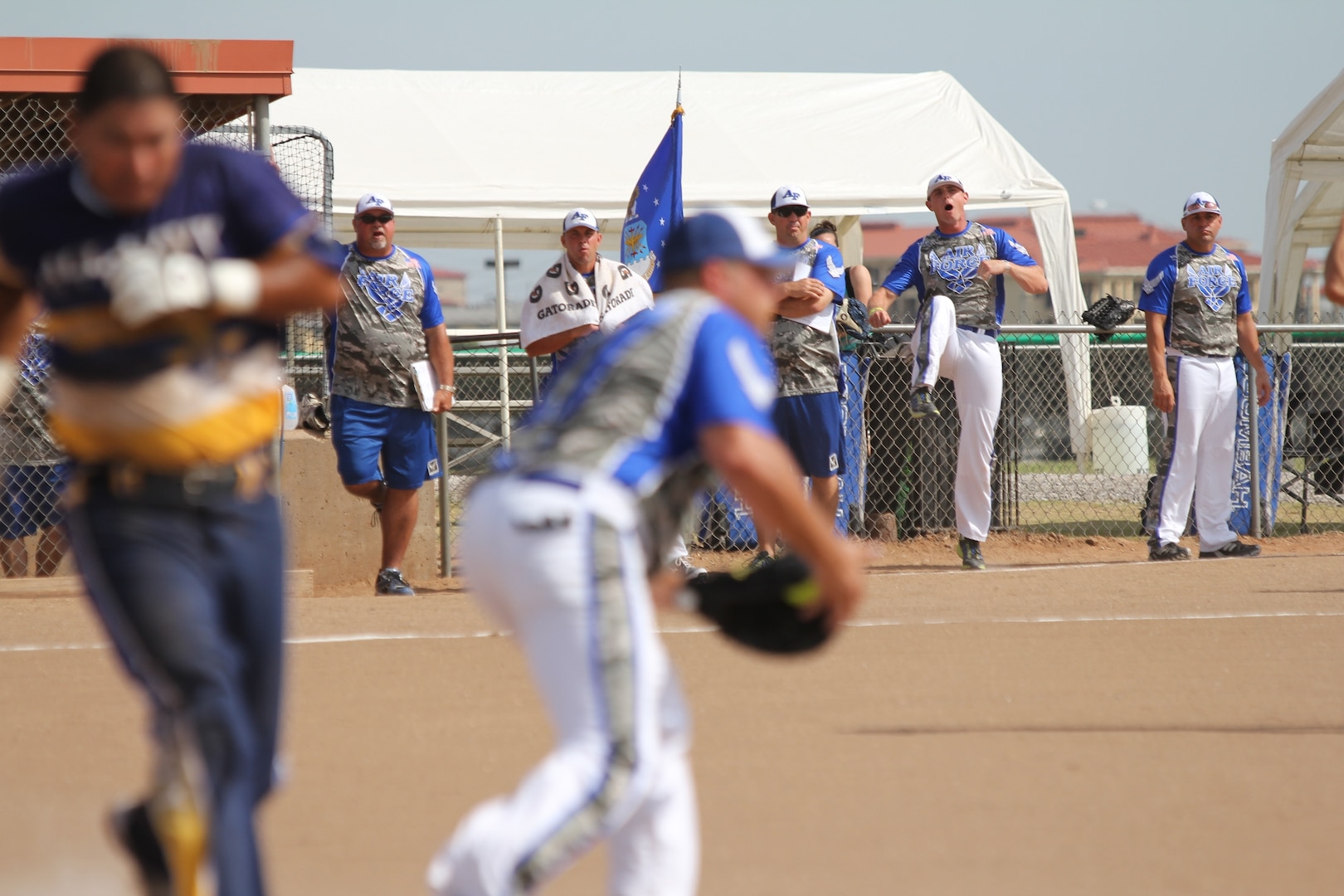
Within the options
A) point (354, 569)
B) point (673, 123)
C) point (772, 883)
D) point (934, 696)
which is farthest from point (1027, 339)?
point (772, 883)

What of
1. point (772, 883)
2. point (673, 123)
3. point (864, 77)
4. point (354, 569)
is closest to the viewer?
point (772, 883)

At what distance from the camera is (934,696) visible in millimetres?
6293

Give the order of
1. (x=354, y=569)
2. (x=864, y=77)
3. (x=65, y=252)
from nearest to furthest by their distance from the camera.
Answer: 1. (x=65, y=252)
2. (x=354, y=569)
3. (x=864, y=77)

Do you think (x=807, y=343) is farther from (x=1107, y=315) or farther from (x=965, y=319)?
(x=1107, y=315)

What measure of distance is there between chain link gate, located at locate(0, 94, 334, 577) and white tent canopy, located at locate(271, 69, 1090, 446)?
246 inches

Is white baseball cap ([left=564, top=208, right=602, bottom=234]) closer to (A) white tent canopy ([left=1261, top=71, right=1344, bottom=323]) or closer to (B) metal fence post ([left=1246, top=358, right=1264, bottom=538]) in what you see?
(B) metal fence post ([left=1246, top=358, right=1264, bottom=538])

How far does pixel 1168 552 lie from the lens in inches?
421

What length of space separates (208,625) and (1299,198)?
17.2m

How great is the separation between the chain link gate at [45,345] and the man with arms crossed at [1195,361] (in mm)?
5965

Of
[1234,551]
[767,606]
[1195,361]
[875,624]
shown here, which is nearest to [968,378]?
[1195,361]

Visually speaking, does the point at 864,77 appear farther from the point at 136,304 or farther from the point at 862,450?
the point at 136,304

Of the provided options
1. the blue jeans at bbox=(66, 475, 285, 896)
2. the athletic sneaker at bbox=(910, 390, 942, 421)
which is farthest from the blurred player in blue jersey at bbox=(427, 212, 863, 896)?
the athletic sneaker at bbox=(910, 390, 942, 421)

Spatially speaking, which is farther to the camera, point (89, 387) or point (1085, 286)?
point (1085, 286)

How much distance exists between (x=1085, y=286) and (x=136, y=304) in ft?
248
